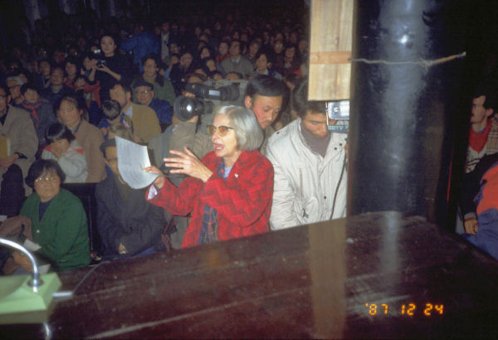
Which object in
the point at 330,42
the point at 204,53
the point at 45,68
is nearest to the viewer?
the point at 330,42

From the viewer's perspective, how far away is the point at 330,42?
1.94m

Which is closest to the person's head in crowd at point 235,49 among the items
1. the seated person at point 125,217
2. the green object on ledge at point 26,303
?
the seated person at point 125,217

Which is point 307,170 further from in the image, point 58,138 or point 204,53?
point 204,53

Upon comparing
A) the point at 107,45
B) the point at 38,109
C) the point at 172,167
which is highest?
the point at 107,45

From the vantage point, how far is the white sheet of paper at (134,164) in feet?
8.33

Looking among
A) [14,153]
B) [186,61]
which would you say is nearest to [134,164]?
[14,153]

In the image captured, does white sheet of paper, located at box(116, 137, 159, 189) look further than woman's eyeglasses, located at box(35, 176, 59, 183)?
No

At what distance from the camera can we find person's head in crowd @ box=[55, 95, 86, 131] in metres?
5.32

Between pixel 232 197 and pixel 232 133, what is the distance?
0.46 metres

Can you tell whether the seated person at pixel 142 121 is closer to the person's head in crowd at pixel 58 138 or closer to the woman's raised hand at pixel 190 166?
the person's head in crowd at pixel 58 138

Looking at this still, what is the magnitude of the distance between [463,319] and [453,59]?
36.4 inches

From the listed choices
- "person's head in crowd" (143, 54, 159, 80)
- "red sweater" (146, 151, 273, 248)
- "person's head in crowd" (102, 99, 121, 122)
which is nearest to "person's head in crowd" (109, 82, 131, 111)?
"person's head in crowd" (102, 99, 121, 122)

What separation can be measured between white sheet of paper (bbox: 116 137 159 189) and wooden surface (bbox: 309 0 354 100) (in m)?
1.16

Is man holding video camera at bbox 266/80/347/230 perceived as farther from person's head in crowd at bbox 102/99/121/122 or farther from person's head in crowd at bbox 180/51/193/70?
person's head in crowd at bbox 180/51/193/70
